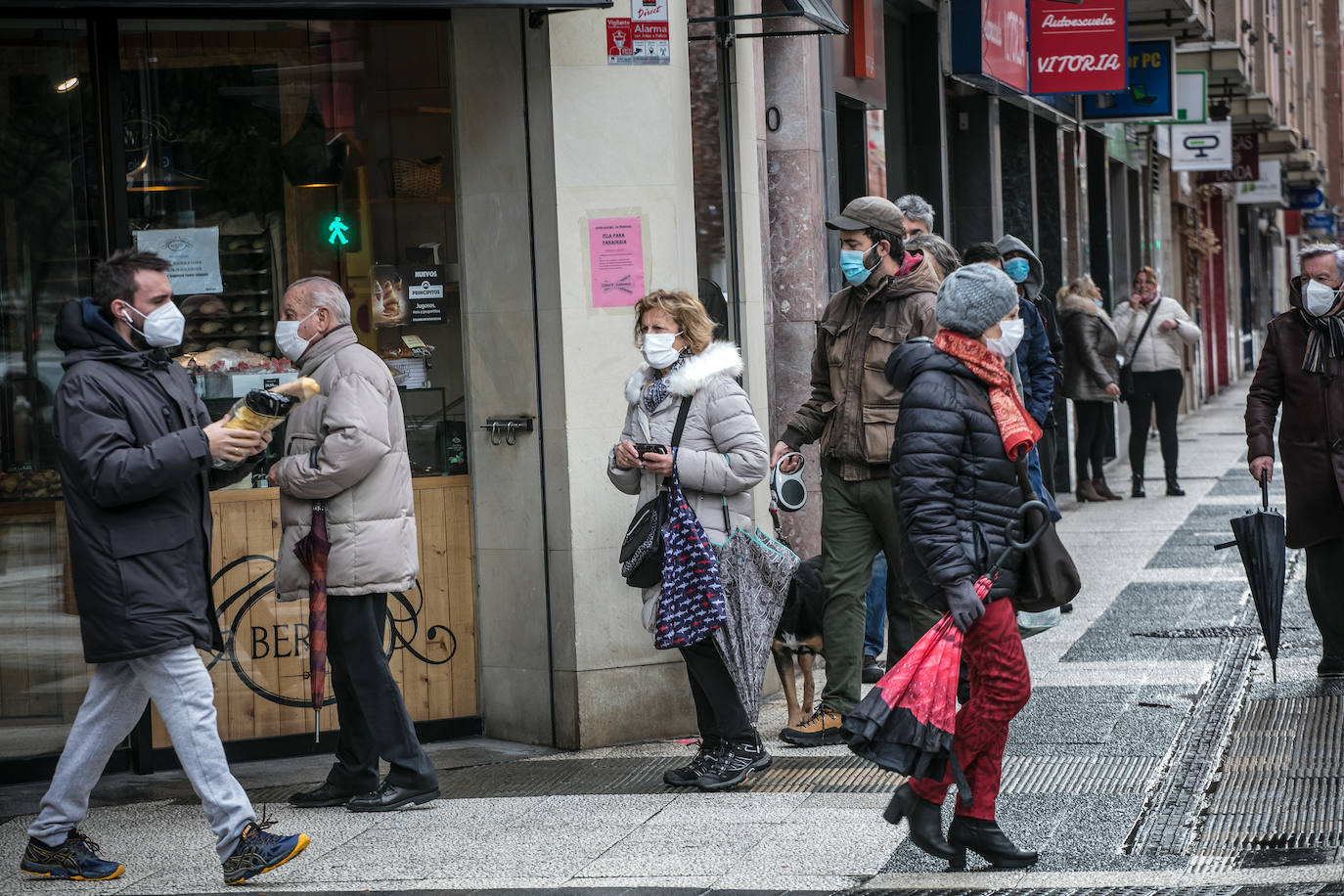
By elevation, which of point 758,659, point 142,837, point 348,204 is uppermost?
point 348,204

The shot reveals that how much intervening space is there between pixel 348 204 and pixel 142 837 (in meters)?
2.81

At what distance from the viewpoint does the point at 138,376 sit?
17.5 feet

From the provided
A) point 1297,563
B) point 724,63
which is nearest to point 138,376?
point 724,63

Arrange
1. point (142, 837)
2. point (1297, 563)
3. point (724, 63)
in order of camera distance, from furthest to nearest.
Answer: point (1297, 563), point (724, 63), point (142, 837)

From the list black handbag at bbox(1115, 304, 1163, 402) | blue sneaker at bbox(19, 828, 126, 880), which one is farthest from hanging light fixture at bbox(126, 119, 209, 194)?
black handbag at bbox(1115, 304, 1163, 402)

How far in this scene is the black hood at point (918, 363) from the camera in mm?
5156

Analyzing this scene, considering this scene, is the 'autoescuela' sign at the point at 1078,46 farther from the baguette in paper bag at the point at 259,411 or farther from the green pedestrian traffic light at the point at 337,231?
the baguette in paper bag at the point at 259,411

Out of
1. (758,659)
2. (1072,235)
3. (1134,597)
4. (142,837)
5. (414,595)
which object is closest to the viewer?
(142,837)

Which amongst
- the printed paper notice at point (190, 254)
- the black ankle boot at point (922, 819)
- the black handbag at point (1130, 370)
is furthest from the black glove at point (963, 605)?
the black handbag at point (1130, 370)

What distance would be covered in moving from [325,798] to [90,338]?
1.98 metres

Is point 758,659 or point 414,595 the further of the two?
point 414,595

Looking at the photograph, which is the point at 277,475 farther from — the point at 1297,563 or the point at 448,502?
the point at 1297,563

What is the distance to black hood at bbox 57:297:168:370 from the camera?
17.3 ft

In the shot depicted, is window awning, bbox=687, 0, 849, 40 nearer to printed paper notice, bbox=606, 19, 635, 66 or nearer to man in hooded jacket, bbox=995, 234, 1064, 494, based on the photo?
printed paper notice, bbox=606, 19, 635, 66
